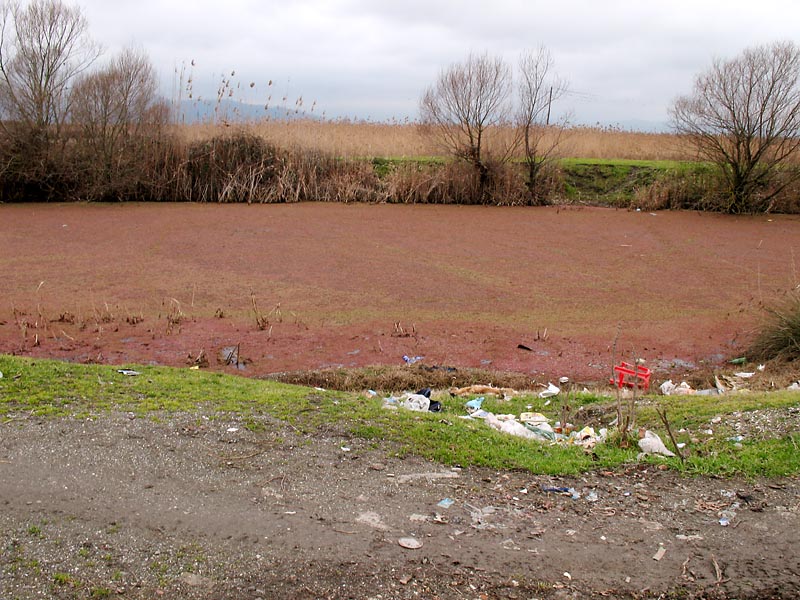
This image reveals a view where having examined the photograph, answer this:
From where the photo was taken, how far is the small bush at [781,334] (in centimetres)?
736

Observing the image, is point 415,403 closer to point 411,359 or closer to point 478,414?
point 478,414

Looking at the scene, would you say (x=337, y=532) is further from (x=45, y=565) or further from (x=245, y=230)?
(x=245, y=230)

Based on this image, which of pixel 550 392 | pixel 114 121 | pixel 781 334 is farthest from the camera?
pixel 114 121

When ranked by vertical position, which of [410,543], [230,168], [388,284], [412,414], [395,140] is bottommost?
[410,543]

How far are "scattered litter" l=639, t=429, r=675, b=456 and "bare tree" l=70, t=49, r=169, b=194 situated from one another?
44.7ft

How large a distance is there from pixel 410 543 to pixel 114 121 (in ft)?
48.5

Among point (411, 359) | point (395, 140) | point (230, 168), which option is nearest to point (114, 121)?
point (230, 168)

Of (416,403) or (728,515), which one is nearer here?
(728,515)

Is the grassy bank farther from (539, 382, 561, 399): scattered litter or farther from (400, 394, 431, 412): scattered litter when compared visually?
(539, 382, 561, 399): scattered litter

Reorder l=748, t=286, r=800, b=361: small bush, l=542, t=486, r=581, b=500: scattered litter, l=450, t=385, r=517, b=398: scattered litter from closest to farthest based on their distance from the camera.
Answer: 1. l=542, t=486, r=581, b=500: scattered litter
2. l=450, t=385, r=517, b=398: scattered litter
3. l=748, t=286, r=800, b=361: small bush

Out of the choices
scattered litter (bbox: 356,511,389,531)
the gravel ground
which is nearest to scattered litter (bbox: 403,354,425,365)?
the gravel ground

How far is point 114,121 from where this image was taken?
16109mm

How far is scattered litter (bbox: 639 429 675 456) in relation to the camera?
15.1ft

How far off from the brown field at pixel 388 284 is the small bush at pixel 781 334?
363 mm
